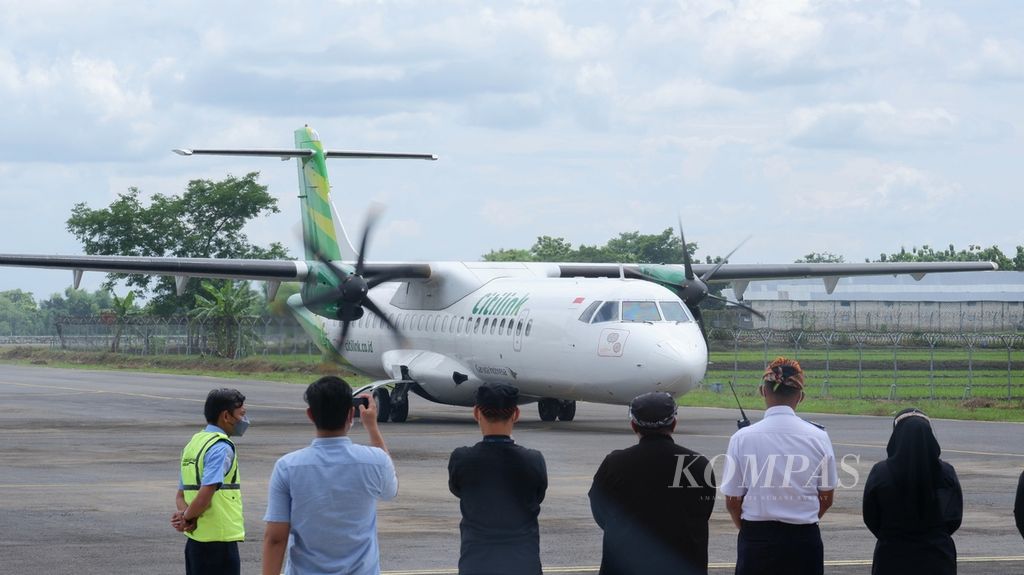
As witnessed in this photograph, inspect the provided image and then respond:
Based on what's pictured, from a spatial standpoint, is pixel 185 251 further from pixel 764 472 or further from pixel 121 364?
pixel 764 472

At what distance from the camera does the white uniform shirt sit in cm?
675

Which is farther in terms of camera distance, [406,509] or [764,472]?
[406,509]

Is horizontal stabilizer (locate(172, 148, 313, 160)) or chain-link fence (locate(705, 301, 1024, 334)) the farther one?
chain-link fence (locate(705, 301, 1024, 334))

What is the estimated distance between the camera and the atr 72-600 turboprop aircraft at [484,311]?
74.3 ft

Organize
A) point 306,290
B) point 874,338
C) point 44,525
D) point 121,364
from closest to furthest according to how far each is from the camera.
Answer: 1. point 44,525
2. point 306,290
3. point 121,364
4. point 874,338

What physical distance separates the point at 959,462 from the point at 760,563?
41.8 ft

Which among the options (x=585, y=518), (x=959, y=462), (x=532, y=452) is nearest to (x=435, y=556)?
(x=585, y=518)

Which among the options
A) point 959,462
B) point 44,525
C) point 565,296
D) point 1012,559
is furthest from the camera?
point 565,296

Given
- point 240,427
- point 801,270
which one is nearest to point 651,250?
point 801,270

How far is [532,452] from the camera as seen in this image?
635 cm

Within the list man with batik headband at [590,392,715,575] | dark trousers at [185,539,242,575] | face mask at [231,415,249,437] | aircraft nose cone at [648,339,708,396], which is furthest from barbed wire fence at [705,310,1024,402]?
man with batik headband at [590,392,715,575]

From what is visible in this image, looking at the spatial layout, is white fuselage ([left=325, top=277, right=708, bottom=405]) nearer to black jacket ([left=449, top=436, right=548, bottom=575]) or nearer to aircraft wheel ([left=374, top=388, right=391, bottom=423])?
aircraft wheel ([left=374, top=388, right=391, bottom=423])

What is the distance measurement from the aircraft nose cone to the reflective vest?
571 inches

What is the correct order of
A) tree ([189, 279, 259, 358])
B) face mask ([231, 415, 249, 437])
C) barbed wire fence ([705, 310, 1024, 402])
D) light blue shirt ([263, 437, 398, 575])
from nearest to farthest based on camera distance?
light blue shirt ([263, 437, 398, 575]), face mask ([231, 415, 249, 437]), barbed wire fence ([705, 310, 1024, 402]), tree ([189, 279, 259, 358])
